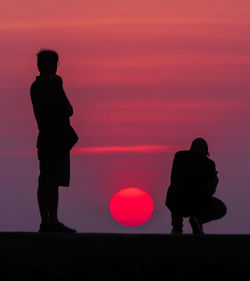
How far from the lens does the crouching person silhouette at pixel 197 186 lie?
46.0ft

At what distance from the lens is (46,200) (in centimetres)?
1261

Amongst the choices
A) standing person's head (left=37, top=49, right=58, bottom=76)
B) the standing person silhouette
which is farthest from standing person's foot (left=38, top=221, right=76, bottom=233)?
standing person's head (left=37, top=49, right=58, bottom=76)

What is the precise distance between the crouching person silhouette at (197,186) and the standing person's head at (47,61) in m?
2.52

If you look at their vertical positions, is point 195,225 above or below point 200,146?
below

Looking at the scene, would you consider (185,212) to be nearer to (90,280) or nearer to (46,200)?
(46,200)

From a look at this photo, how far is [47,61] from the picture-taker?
12.7m

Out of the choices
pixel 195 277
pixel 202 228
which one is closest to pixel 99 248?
pixel 195 277

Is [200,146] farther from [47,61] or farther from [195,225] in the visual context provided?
[47,61]

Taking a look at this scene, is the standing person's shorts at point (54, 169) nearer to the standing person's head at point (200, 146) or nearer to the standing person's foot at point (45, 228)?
the standing person's foot at point (45, 228)

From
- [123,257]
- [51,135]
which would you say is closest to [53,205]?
[51,135]

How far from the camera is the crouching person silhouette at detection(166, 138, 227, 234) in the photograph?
14031mm

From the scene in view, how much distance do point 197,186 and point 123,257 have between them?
3874 mm

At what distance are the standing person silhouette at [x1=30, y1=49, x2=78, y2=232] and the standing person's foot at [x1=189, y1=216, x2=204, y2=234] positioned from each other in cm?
208

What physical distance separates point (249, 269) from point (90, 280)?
5.34 feet
